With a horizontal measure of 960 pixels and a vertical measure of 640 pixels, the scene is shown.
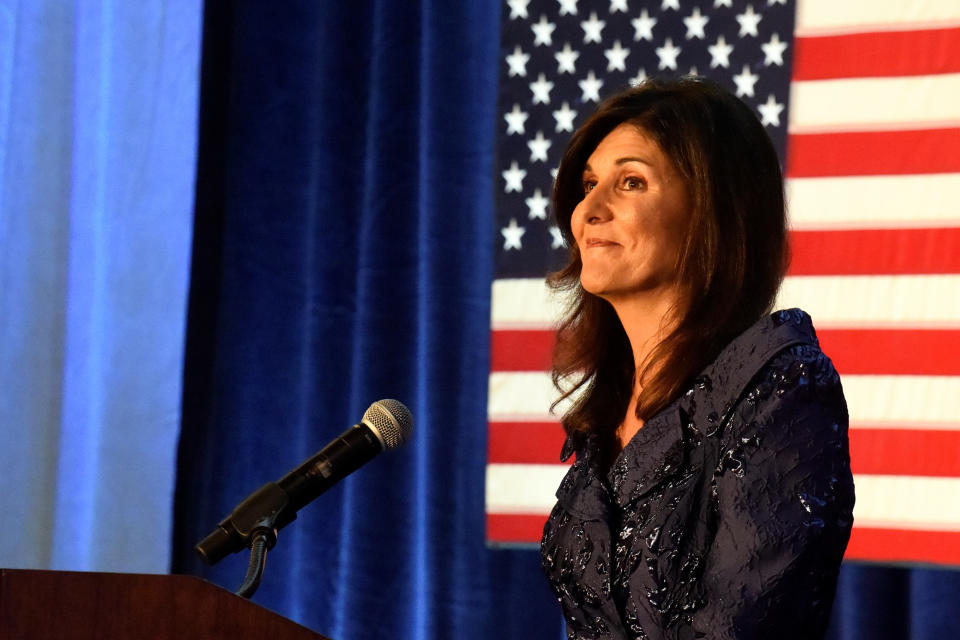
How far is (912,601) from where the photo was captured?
246 cm

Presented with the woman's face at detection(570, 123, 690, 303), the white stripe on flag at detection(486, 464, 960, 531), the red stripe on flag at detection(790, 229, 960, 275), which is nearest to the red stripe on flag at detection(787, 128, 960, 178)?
the red stripe on flag at detection(790, 229, 960, 275)

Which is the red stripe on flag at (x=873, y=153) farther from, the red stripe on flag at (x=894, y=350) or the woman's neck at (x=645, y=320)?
the woman's neck at (x=645, y=320)

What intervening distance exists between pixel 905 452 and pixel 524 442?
0.89 metres

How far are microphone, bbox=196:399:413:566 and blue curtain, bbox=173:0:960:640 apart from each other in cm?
155

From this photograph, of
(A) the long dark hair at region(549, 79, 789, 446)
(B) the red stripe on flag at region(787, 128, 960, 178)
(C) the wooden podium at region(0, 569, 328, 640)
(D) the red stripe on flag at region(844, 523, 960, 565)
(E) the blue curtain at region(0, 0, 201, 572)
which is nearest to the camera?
(C) the wooden podium at region(0, 569, 328, 640)

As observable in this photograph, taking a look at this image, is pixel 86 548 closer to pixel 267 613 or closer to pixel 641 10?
pixel 641 10

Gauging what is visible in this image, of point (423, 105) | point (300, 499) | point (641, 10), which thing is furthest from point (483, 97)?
point (300, 499)

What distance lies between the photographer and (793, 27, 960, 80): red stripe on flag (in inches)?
100

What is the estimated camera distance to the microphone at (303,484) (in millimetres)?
1209

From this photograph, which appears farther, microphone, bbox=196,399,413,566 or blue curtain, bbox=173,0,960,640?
blue curtain, bbox=173,0,960,640

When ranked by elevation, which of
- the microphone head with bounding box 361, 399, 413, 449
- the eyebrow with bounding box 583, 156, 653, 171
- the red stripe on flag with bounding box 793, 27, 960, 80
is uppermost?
the red stripe on flag with bounding box 793, 27, 960, 80

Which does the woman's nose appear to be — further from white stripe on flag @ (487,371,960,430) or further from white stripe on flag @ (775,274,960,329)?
white stripe on flag @ (487,371,960,430)

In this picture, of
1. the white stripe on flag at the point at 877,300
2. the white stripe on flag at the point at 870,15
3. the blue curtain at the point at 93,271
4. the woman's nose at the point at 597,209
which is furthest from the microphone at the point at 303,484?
the blue curtain at the point at 93,271

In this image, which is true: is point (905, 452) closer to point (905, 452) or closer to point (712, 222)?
point (905, 452)
